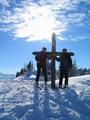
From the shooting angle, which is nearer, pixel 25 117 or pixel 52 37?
pixel 25 117

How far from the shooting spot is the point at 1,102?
1438 centimetres

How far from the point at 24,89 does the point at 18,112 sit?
169 inches

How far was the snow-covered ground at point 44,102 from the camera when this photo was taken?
1278 cm

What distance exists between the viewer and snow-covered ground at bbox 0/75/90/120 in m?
12.8

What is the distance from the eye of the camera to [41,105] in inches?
550

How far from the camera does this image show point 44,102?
47.3 ft

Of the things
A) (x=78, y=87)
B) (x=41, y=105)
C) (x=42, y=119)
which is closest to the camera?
(x=42, y=119)

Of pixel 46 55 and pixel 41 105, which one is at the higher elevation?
pixel 46 55

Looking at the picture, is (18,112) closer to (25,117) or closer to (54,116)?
(25,117)

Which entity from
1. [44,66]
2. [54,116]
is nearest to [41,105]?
[54,116]

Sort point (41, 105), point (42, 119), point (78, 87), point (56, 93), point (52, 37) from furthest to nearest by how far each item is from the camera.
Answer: point (52, 37)
point (78, 87)
point (56, 93)
point (41, 105)
point (42, 119)

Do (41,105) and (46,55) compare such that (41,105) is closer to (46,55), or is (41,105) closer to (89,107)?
(89,107)

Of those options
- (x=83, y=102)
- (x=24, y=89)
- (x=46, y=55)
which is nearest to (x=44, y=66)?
(x=46, y=55)

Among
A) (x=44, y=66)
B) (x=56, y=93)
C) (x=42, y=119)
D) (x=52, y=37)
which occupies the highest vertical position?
(x=52, y=37)
